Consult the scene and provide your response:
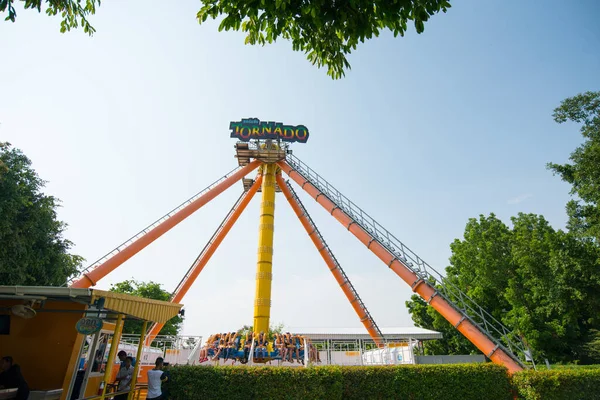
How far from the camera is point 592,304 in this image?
966 inches

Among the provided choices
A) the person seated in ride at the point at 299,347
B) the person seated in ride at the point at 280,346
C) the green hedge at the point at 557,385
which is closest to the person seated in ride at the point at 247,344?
the person seated in ride at the point at 280,346

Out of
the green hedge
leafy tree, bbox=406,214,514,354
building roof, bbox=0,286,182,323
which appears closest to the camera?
building roof, bbox=0,286,182,323

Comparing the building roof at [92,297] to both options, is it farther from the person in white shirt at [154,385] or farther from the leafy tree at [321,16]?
the leafy tree at [321,16]

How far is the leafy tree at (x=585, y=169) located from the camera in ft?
67.7

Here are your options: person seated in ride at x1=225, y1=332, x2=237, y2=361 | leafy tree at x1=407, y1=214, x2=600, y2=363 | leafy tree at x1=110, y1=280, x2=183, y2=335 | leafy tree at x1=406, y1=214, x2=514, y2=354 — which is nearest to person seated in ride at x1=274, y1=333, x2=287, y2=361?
person seated in ride at x1=225, y1=332, x2=237, y2=361

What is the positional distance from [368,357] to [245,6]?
768 inches

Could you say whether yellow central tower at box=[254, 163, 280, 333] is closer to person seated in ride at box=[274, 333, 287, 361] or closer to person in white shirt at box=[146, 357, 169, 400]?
person seated in ride at box=[274, 333, 287, 361]

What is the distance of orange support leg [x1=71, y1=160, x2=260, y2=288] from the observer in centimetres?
1905

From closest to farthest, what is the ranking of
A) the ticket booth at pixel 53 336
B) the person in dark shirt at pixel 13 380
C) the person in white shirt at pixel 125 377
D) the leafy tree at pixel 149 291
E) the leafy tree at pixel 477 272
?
the person in dark shirt at pixel 13 380, the ticket booth at pixel 53 336, the person in white shirt at pixel 125 377, the leafy tree at pixel 477 272, the leafy tree at pixel 149 291

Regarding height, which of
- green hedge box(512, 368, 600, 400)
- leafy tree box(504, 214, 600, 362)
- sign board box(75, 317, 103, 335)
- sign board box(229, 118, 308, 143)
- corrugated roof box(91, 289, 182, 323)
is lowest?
green hedge box(512, 368, 600, 400)

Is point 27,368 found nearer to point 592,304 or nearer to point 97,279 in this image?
point 97,279

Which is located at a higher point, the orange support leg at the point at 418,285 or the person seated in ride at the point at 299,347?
the orange support leg at the point at 418,285

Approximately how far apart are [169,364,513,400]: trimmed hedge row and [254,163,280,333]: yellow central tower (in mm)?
11969

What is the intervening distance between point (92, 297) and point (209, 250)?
19440 millimetres
